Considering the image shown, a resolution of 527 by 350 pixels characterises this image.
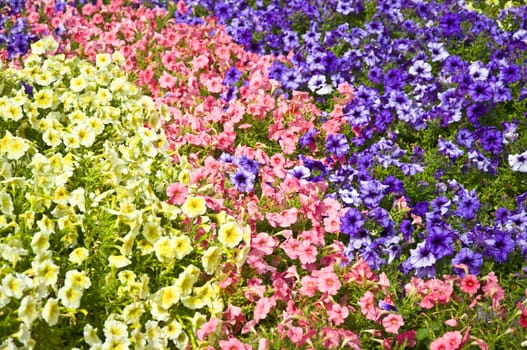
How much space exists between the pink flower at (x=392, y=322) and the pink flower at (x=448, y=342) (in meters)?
0.22

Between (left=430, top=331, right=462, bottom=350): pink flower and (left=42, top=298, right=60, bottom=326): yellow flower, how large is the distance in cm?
206

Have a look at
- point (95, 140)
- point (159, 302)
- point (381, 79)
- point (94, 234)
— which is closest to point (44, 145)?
point (95, 140)

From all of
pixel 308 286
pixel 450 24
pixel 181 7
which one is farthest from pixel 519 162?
pixel 181 7

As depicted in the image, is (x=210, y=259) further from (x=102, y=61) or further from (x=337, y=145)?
(x=102, y=61)

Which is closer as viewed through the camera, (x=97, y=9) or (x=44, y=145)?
(x=44, y=145)

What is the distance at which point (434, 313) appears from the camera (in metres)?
3.91

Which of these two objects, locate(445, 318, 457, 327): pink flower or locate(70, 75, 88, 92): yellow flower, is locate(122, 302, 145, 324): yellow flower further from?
locate(70, 75, 88, 92): yellow flower

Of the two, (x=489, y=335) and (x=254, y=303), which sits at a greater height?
(x=489, y=335)

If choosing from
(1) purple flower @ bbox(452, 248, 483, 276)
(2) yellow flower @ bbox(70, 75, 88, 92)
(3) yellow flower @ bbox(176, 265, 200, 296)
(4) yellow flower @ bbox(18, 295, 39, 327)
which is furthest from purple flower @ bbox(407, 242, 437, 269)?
(2) yellow flower @ bbox(70, 75, 88, 92)

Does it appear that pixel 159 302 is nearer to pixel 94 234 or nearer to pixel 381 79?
pixel 94 234

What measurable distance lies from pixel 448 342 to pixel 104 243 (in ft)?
6.86

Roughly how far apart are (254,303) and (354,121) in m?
2.08

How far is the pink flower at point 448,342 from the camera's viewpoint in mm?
3584

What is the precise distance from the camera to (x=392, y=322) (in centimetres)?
375
